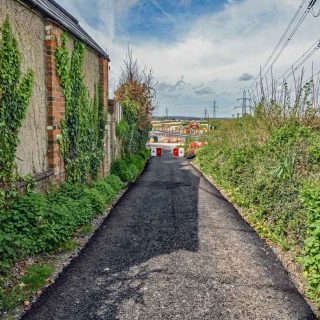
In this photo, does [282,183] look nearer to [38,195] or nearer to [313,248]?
[313,248]

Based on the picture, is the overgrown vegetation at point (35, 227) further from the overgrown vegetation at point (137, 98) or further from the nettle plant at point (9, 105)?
the overgrown vegetation at point (137, 98)

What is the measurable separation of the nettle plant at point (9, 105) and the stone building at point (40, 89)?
1.20 feet

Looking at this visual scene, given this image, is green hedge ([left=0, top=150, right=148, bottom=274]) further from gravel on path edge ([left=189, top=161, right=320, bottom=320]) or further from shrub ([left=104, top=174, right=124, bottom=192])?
gravel on path edge ([left=189, top=161, right=320, bottom=320])

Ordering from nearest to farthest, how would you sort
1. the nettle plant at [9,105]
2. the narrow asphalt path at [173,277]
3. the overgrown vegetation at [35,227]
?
the narrow asphalt path at [173,277]
the overgrown vegetation at [35,227]
the nettle plant at [9,105]

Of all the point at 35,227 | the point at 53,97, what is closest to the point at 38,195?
the point at 35,227

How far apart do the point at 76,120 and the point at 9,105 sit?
3.06 m

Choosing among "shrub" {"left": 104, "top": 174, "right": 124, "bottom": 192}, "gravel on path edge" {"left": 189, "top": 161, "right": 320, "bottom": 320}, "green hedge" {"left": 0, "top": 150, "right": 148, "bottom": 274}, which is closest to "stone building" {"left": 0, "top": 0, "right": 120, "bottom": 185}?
"green hedge" {"left": 0, "top": 150, "right": 148, "bottom": 274}

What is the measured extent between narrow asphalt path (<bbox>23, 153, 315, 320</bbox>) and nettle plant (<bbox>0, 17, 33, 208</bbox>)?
1.86 meters

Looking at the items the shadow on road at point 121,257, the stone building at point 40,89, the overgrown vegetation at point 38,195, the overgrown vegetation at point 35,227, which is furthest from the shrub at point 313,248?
the stone building at point 40,89

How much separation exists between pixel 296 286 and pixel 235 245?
64.4 inches

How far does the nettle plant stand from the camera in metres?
5.26

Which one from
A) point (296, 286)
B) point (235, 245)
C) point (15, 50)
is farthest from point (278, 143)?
point (15, 50)

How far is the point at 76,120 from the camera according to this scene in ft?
28.0

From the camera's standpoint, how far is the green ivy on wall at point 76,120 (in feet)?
25.5
